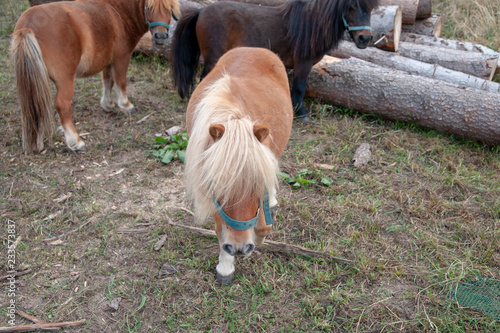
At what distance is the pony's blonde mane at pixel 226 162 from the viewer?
1.90 m

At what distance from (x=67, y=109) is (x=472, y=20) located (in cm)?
814

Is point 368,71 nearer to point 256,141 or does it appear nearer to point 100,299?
point 256,141

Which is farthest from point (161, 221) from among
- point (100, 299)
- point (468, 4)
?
point (468, 4)

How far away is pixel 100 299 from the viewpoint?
260 cm

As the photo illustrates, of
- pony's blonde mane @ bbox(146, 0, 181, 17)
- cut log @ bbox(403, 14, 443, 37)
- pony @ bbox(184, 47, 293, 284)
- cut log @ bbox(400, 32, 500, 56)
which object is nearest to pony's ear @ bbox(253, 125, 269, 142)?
pony @ bbox(184, 47, 293, 284)

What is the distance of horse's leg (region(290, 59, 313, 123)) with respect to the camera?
515 centimetres

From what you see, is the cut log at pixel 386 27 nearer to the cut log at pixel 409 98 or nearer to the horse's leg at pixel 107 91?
the cut log at pixel 409 98

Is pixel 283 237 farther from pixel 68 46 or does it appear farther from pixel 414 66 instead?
pixel 414 66

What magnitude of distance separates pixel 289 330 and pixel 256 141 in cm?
132

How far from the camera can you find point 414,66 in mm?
5680

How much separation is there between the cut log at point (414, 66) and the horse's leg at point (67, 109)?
13.4ft

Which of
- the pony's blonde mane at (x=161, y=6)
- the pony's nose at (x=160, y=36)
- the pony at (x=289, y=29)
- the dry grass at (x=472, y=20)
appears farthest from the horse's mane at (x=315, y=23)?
the dry grass at (x=472, y=20)

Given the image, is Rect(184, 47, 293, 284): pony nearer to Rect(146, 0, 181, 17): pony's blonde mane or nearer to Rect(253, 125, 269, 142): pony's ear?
Rect(253, 125, 269, 142): pony's ear

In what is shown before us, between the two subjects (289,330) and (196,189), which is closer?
(196,189)
